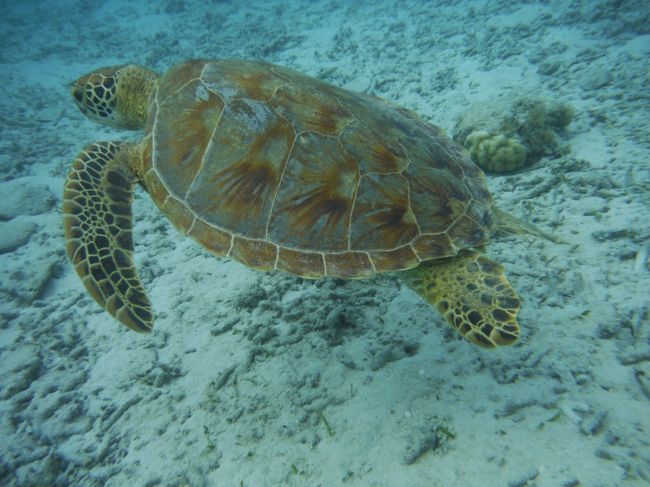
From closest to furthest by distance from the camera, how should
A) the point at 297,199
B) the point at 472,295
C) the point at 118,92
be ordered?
the point at 472,295
the point at 297,199
the point at 118,92

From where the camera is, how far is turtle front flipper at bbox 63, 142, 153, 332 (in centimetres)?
215

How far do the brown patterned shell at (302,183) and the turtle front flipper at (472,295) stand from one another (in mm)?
144

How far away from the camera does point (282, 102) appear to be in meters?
2.30

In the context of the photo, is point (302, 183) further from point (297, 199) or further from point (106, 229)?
point (106, 229)

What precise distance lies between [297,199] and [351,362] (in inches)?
46.9

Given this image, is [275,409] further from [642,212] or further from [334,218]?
[642,212]

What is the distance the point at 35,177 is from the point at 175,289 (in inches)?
156

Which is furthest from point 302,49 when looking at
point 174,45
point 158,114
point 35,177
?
point 158,114

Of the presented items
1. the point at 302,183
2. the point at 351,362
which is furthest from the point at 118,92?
the point at 351,362

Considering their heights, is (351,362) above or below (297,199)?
below

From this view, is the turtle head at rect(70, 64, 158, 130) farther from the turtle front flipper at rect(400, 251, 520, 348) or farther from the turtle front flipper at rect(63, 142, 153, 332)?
the turtle front flipper at rect(400, 251, 520, 348)

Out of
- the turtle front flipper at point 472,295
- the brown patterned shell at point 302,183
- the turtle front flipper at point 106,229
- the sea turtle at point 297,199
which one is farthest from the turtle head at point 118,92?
the turtle front flipper at point 472,295

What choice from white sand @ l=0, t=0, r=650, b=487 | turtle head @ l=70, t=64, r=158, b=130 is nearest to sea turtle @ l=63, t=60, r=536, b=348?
white sand @ l=0, t=0, r=650, b=487

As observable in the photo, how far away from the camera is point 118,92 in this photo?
10.9 feet
